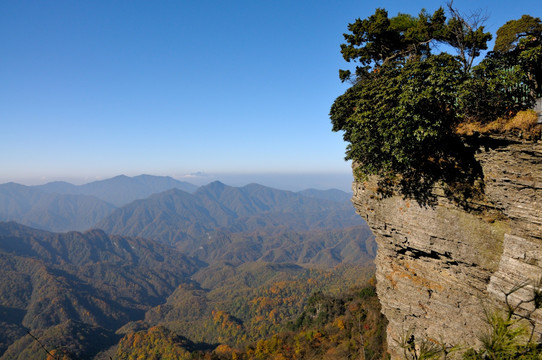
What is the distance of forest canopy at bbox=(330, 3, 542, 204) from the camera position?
11.2 metres

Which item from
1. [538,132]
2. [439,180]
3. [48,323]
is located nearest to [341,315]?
[439,180]

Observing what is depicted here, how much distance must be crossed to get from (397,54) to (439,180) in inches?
485

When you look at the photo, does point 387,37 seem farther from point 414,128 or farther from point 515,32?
point 414,128

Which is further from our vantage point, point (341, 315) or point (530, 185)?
point (341, 315)

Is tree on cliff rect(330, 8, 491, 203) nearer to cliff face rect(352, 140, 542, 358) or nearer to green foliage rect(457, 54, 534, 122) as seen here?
green foliage rect(457, 54, 534, 122)

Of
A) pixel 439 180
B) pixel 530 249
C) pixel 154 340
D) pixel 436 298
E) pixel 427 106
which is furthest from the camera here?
pixel 154 340

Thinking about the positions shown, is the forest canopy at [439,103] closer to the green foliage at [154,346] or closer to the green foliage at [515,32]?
the green foliage at [515,32]

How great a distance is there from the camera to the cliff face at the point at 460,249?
10.7m

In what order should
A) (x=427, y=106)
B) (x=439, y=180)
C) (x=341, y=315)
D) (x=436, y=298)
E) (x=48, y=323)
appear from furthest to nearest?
(x=48, y=323), (x=341, y=315), (x=436, y=298), (x=439, y=180), (x=427, y=106)

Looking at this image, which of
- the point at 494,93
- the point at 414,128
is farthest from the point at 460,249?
the point at 494,93

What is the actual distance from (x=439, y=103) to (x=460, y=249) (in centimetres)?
767

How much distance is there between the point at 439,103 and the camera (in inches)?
477

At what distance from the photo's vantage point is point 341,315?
62.0 m

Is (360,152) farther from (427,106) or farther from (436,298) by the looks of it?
(436,298)
